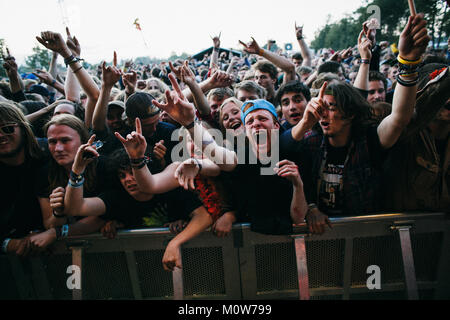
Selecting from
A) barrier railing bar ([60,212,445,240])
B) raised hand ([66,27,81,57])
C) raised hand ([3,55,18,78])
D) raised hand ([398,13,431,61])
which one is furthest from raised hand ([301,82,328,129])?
raised hand ([3,55,18,78])

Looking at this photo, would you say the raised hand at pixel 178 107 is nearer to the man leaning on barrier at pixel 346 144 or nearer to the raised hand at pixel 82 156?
the raised hand at pixel 82 156

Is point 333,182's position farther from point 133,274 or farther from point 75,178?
point 75,178

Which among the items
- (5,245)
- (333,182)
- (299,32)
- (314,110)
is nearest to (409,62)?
(314,110)

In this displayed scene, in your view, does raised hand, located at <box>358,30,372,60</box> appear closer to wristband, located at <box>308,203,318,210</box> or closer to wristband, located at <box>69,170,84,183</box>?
wristband, located at <box>308,203,318,210</box>

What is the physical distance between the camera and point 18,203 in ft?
6.95

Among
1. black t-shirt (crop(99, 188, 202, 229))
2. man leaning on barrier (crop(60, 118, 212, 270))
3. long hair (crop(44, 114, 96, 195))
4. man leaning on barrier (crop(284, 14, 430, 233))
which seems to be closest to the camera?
man leaning on barrier (crop(284, 14, 430, 233))

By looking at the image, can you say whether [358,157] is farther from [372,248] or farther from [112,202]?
[112,202]

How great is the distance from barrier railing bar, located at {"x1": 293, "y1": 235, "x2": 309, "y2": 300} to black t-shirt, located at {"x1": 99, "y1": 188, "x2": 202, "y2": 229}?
2.74 ft

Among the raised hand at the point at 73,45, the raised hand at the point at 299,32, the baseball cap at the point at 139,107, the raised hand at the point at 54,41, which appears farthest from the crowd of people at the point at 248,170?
the raised hand at the point at 299,32

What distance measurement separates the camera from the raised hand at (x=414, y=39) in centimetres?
160

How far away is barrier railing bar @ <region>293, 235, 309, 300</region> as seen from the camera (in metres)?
1.75

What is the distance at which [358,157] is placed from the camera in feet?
6.34

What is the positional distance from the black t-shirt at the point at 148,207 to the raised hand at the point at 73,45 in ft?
7.66
